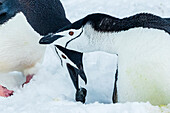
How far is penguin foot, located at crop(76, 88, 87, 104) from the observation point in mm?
2167

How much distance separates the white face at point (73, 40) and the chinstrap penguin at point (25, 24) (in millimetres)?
281

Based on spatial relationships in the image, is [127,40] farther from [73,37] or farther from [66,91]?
[66,91]

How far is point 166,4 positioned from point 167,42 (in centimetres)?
196

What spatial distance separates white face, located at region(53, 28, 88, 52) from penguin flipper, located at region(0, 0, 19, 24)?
0.54m

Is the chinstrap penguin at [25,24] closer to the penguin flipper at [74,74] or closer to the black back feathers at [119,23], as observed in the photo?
the penguin flipper at [74,74]

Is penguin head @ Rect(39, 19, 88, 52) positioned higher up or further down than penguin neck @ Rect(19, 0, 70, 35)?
further down

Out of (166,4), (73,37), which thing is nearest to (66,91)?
(73,37)

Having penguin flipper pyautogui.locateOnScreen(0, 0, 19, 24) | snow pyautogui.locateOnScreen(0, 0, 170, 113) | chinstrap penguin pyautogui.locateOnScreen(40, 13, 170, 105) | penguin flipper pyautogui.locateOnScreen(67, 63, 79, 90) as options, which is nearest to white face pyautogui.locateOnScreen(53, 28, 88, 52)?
chinstrap penguin pyautogui.locateOnScreen(40, 13, 170, 105)

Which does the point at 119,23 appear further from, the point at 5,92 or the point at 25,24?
the point at 5,92

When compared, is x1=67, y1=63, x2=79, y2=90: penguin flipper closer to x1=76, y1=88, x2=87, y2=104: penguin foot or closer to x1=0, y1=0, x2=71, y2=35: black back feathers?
x1=76, y1=88, x2=87, y2=104: penguin foot

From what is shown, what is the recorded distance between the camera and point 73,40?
181 cm

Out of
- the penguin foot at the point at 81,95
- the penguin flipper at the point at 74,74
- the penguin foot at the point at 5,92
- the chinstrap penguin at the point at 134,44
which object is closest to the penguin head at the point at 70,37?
the chinstrap penguin at the point at 134,44

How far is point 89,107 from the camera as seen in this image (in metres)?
1.80

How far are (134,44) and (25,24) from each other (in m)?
0.82
